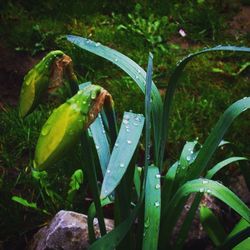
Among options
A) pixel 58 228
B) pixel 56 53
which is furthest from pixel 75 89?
pixel 58 228

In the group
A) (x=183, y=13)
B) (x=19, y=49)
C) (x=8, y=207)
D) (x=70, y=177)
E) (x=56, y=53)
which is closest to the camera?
(x=56, y=53)

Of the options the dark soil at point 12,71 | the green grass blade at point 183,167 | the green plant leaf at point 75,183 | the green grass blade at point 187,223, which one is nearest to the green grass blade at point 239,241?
the green grass blade at point 187,223

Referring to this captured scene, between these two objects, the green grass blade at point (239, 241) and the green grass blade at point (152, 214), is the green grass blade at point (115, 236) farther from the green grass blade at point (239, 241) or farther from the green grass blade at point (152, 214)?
the green grass blade at point (239, 241)

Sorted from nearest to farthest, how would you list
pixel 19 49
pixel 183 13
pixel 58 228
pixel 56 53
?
1. pixel 56 53
2. pixel 58 228
3. pixel 19 49
4. pixel 183 13

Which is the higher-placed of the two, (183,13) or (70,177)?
(183,13)

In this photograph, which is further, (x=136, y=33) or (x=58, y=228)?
(x=136, y=33)

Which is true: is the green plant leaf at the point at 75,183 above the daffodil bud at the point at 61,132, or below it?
below

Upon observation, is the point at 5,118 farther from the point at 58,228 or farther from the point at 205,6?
the point at 205,6
